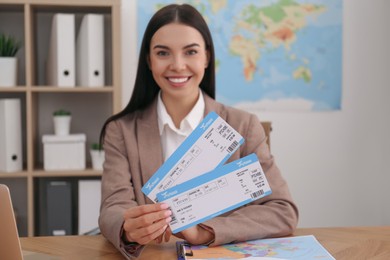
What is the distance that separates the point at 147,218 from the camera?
44.3 inches

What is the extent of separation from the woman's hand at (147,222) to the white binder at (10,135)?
5.37 feet

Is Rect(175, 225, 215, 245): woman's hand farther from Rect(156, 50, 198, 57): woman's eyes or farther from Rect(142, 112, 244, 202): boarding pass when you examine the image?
Rect(156, 50, 198, 57): woman's eyes

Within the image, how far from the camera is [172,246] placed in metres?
1.25

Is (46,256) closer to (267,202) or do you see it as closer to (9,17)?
(267,202)

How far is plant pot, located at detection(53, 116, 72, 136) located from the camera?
2.71 m

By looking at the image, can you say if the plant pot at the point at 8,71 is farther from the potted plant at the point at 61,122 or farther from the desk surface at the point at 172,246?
the desk surface at the point at 172,246

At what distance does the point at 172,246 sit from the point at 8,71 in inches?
68.8

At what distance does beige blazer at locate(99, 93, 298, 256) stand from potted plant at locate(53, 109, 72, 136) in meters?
1.18

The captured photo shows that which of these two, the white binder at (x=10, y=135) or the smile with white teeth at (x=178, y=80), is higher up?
the smile with white teeth at (x=178, y=80)

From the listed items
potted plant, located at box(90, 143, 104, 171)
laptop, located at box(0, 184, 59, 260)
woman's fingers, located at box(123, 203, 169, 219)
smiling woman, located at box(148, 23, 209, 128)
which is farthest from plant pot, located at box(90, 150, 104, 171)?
laptop, located at box(0, 184, 59, 260)

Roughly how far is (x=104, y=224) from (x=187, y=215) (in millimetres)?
281

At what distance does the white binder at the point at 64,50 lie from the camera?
2619 millimetres

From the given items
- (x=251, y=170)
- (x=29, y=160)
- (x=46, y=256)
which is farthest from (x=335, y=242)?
(x=29, y=160)

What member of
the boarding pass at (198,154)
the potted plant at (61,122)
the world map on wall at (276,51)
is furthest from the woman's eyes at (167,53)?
the world map on wall at (276,51)
